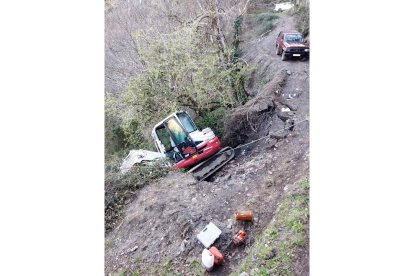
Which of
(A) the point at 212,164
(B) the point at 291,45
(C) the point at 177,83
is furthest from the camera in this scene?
(C) the point at 177,83

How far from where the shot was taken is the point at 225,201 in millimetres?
3846

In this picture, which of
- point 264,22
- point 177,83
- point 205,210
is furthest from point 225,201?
point 177,83

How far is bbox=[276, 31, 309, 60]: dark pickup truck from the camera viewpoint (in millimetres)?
3075

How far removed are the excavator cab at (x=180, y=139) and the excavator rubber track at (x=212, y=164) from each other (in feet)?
0.63

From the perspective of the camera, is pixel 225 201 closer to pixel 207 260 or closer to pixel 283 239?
pixel 207 260

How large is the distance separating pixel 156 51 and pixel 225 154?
2.27 m

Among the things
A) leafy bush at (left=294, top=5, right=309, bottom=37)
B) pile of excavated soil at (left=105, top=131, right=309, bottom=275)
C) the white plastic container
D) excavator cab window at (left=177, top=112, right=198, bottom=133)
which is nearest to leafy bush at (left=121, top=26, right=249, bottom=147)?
excavator cab window at (left=177, top=112, right=198, bottom=133)

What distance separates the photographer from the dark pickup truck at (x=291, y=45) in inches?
121

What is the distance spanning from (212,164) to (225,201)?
48.1 inches

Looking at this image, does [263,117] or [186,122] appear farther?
[186,122]

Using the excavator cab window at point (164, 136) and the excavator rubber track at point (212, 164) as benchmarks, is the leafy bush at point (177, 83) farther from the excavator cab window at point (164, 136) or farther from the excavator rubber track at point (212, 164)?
the excavator rubber track at point (212, 164)

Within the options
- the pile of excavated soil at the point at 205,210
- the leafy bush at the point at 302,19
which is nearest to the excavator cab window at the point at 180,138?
the pile of excavated soil at the point at 205,210
